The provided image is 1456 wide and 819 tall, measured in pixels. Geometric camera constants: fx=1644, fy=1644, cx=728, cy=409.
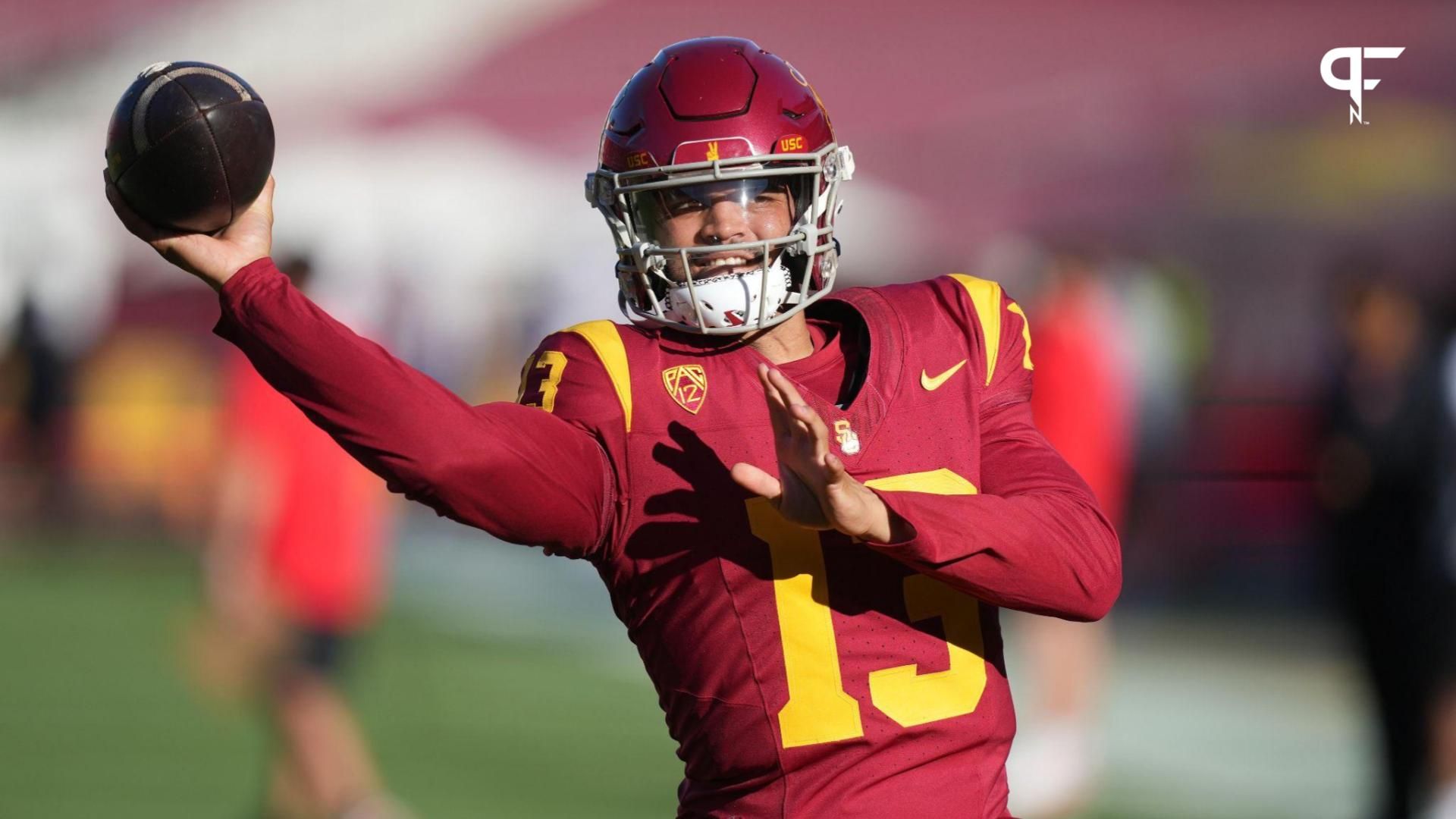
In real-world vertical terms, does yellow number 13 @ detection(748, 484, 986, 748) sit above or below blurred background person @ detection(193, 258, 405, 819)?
above

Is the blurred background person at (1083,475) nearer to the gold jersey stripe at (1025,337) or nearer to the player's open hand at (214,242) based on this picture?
the gold jersey stripe at (1025,337)

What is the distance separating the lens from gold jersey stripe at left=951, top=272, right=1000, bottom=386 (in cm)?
245

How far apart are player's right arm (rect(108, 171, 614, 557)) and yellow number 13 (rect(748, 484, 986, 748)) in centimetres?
30

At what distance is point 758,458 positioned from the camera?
2.23 metres

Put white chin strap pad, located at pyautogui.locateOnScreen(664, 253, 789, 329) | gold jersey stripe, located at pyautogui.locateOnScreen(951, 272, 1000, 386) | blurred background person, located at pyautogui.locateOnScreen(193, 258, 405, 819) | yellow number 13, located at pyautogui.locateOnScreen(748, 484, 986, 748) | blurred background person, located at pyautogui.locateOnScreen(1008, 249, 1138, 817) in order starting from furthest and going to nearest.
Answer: blurred background person, located at pyautogui.locateOnScreen(1008, 249, 1138, 817), blurred background person, located at pyautogui.locateOnScreen(193, 258, 405, 819), gold jersey stripe, located at pyautogui.locateOnScreen(951, 272, 1000, 386), white chin strap pad, located at pyautogui.locateOnScreen(664, 253, 789, 329), yellow number 13, located at pyautogui.locateOnScreen(748, 484, 986, 748)

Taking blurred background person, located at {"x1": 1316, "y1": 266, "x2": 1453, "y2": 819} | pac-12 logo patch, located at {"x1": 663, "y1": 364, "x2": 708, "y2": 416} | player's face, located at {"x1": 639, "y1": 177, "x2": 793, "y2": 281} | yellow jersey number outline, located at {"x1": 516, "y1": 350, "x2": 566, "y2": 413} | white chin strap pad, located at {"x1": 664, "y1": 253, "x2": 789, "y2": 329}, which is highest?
player's face, located at {"x1": 639, "y1": 177, "x2": 793, "y2": 281}

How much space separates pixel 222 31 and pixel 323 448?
26.8 ft

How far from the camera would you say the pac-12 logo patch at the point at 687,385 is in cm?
225

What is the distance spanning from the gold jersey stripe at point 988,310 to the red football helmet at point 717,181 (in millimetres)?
227

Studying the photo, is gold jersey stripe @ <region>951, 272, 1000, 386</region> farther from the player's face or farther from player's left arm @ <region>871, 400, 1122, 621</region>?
the player's face

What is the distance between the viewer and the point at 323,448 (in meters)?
5.76
